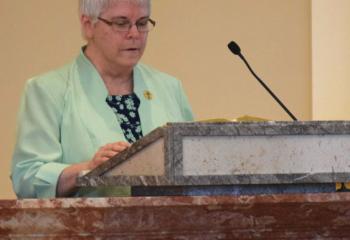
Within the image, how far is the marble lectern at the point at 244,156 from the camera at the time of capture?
1777 mm

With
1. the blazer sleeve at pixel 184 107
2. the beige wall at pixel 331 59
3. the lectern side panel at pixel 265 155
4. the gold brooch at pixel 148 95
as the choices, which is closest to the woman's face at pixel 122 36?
the gold brooch at pixel 148 95

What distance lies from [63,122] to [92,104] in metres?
0.11

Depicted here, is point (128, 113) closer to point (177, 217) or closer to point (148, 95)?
point (148, 95)

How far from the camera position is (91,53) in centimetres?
285

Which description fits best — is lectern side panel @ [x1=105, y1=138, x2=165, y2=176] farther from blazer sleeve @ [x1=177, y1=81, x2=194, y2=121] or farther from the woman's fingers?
blazer sleeve @ [x1=177, y1=81, x2=194, y2=121]

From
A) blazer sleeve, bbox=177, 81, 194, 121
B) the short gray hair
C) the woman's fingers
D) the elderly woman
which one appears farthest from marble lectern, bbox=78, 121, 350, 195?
blazer sleeve, bbox=177, 81, 194, 121

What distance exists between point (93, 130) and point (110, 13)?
33cm

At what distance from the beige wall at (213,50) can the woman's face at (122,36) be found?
6.49ft

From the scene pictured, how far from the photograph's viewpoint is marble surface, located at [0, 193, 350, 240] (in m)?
1.71

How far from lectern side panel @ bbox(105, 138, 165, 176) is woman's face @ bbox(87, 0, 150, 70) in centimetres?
91

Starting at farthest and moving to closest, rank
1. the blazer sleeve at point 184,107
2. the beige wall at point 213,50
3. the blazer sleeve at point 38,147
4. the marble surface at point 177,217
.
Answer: the beige wall at point 213,50 < the blazer sleeve at point 184,107 < the blazer sleeve at point 38,147 < the marble surface at point 177,217

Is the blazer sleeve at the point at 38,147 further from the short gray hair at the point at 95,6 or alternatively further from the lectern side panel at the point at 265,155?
the lectern side panel at the point at 265,155

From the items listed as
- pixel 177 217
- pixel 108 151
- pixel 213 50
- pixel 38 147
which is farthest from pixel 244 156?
pixel 213 50

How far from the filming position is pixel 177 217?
5.67ft
